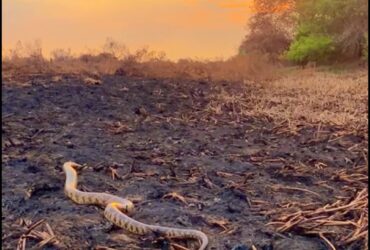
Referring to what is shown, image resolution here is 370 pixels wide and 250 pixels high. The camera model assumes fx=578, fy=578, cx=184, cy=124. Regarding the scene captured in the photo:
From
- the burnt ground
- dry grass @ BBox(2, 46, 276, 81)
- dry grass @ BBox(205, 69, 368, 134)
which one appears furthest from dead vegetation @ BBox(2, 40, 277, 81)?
the burnt ground

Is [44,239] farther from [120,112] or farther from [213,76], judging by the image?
[213,76]

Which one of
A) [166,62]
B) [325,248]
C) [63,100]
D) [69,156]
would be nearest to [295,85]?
[166,62]

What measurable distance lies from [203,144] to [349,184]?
2.51 m

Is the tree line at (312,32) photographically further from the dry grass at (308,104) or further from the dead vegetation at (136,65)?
the dry grass at (308,104)

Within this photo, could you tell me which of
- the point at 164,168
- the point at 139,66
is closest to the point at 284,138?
the point at 164,168

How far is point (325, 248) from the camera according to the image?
3.98 meters

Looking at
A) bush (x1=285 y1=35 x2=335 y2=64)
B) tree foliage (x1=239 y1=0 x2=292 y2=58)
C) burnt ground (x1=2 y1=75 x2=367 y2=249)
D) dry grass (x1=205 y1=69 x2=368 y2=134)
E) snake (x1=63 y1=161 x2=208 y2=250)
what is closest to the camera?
snake (x1=63 y1=161 x2=208 y2=250)

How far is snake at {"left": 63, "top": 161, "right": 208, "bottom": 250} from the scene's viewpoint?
4.14 m

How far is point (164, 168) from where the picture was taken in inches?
249

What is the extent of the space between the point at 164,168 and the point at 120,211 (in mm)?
1749

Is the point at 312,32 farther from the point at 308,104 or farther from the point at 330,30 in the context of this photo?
the point at 308,104

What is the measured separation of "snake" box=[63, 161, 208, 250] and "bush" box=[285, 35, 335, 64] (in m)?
21.0

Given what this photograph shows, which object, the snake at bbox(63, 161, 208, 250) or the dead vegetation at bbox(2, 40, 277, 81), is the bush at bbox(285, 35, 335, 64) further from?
the snake at bbox(63, 161, 208, 250)

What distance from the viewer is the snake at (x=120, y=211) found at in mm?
4141
